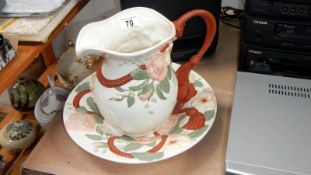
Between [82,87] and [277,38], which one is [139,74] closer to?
[82,87]

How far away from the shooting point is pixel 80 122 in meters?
0.53

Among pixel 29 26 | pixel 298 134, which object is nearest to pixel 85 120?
pixel 29 26

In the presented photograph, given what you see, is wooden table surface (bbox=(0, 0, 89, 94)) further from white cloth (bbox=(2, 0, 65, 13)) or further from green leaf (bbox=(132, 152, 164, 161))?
green leaf (bbox=(132, 152, 164, 161))

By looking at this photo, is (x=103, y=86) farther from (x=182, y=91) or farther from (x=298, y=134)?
(x=298, y=134)

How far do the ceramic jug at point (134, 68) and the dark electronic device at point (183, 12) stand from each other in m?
0.15

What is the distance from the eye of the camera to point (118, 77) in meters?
0.45

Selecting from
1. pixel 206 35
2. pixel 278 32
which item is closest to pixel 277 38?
pixel 278 32

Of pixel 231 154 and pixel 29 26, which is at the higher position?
pixel 29 26

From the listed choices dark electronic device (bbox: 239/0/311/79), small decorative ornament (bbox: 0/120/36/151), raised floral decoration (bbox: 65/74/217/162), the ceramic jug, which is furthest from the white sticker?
small decorative ornament (bbox: 0/120/36/151)

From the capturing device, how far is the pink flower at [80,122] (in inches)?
20.5

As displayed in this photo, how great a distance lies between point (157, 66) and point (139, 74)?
0.03 metres

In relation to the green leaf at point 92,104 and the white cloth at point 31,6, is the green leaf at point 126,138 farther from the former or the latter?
the white cloth at point 31,6

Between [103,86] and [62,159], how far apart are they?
162 mm

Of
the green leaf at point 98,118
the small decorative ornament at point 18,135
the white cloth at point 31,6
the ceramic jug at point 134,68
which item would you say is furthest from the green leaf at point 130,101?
the small decorative ornament at point 18,135
